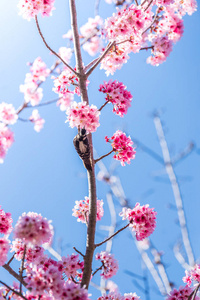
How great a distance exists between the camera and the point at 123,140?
13.2ft

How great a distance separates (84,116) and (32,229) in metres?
1.55

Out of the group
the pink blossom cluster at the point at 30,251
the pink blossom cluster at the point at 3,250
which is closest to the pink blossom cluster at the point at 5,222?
the pink blossom cluster at the point at 30,251

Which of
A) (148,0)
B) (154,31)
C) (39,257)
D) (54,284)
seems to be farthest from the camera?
(154,31)

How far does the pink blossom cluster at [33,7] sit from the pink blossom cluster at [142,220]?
3.18 metres

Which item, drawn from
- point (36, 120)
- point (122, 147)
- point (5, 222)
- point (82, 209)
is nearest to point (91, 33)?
point (36, 120)

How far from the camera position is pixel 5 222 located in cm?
374

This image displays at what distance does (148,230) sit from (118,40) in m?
2.87

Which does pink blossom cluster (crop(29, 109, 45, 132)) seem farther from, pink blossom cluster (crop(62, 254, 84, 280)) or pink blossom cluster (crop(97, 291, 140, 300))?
pink blossom cluster (crop(97, 291, 140, 300))

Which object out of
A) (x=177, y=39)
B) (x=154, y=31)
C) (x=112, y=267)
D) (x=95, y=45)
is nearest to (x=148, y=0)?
(x=154, y=31)

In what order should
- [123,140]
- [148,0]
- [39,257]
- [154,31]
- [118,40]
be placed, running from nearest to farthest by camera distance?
1. [39,257]
2. [123,140]
3. [118,40]
4. [148,0]
5. [154,31]

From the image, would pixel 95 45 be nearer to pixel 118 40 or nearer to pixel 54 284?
pixel 118 40

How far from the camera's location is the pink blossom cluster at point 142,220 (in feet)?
12.6

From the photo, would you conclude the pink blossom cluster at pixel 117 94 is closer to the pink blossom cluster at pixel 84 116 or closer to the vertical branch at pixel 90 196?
the vertical branch at pixel 90 196

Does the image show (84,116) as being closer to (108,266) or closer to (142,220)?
(142,220)
